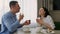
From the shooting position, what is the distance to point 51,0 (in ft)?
12.0

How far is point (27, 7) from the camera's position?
11.6 feet

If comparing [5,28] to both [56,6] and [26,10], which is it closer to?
[26,10]

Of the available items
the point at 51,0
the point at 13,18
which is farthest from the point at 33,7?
the point at 13,18

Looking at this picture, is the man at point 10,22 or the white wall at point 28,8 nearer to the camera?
the man at point 10,22

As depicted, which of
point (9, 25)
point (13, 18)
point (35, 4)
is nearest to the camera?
point (9, 25)

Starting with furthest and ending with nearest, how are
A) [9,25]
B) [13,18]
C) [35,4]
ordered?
1. [35,4]
2. [13,18]
3. [9,25]

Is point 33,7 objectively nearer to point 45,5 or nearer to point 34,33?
point 45,5

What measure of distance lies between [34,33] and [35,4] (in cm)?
135

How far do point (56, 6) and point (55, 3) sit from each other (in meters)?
0.07

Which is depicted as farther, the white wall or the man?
the white wall

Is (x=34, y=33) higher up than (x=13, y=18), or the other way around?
(x=13, y=18)

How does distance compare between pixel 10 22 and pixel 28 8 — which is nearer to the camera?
pixel 10 22

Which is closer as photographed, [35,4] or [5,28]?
[5,28]


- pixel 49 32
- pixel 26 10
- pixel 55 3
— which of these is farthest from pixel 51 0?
pixel 49 32
